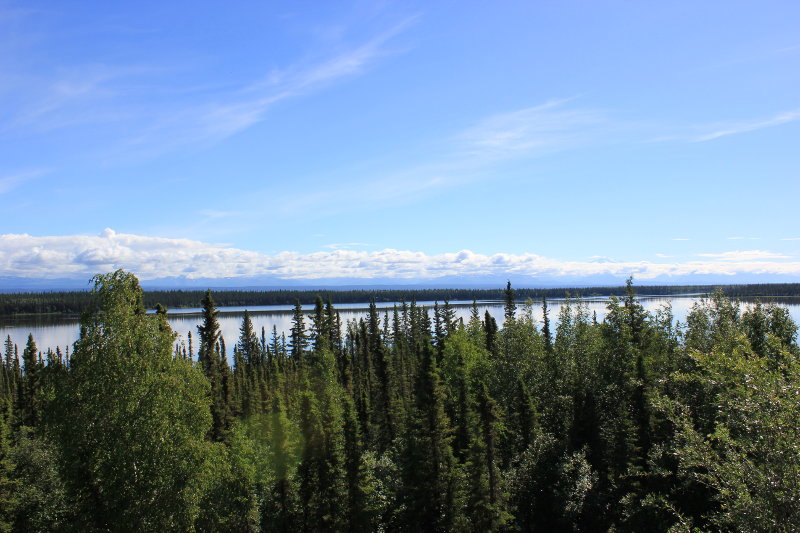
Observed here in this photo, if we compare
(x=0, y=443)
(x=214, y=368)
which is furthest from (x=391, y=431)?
(x=0, y=443)

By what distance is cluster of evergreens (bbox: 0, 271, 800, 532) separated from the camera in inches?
595

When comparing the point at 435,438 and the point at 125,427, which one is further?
the point at 435,438

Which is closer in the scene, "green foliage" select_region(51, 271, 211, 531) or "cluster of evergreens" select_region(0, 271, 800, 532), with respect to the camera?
"cluster of evergreens" select_region(0, 271, 800, 532)

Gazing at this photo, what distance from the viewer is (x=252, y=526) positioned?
134ft

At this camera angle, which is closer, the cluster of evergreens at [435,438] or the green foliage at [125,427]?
the cluster of evergreens at [435,438]

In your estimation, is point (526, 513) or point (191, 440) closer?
point (191, 440)

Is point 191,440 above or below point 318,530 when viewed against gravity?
above

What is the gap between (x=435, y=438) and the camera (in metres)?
37.2

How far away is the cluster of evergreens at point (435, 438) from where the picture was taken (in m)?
15.1

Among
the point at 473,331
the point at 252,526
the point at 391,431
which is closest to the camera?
the point at 252,526

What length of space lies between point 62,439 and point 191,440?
504cm

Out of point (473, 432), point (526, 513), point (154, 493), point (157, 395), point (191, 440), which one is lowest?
point (526, 513)

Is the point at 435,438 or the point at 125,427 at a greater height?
the point at 125,427

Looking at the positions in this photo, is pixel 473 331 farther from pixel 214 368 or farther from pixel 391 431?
pixel 214 368
